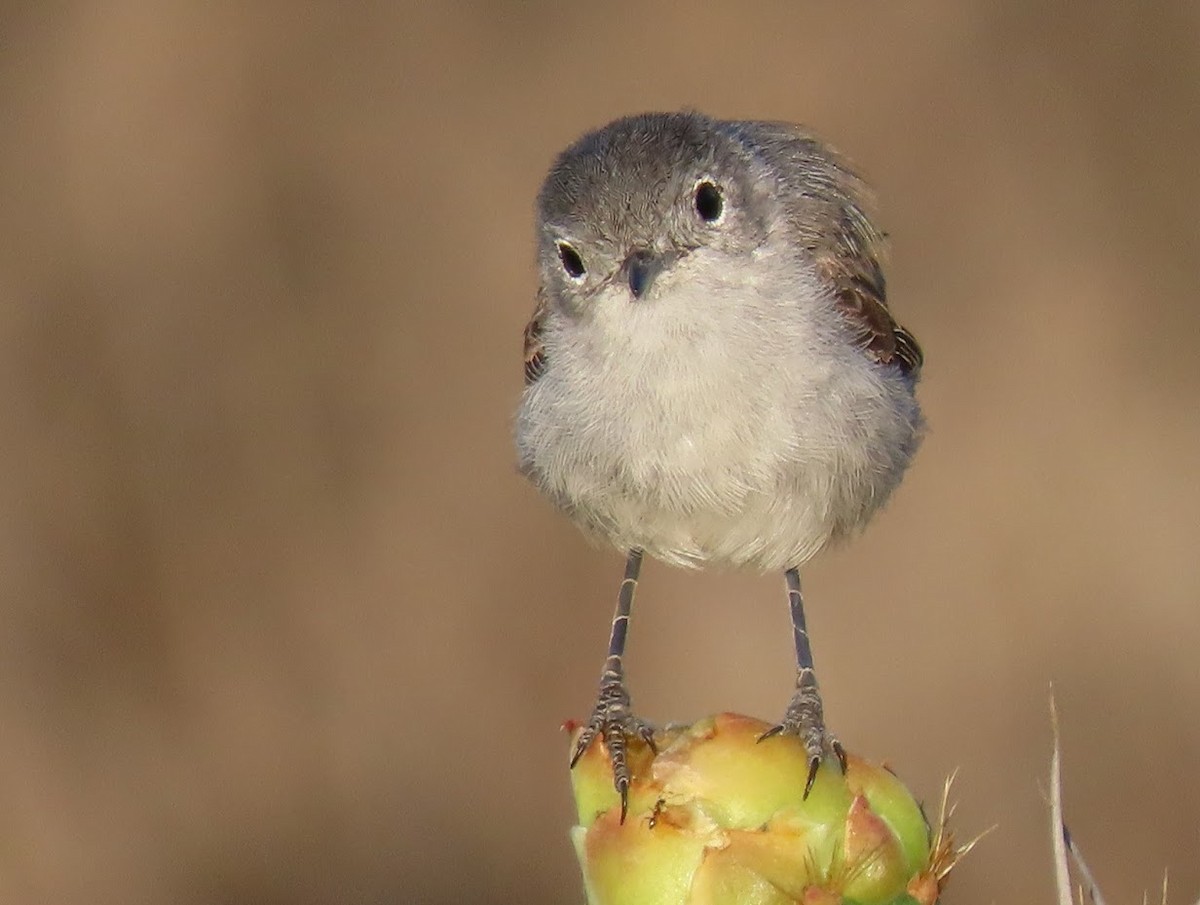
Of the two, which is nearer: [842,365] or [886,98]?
[842,365]

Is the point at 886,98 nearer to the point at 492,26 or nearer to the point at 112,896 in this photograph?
the point at 492,26

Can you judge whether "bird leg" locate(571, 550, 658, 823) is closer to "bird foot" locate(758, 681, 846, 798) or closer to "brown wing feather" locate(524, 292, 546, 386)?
"bird foot" locate(758, 681, 846, 798)

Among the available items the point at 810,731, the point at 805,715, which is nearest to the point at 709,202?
the point at 805,715

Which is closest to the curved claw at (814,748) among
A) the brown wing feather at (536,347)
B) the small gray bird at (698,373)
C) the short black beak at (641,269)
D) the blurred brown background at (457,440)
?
the small gray bird at (698,373)

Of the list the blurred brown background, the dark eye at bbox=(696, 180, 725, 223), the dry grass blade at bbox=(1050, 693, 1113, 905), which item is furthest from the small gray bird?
the blurred brown background

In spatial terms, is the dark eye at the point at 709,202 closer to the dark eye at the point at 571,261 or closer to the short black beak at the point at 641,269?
the short black beak at the point at 641,269

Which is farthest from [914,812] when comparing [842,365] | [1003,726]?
[1003,726]
